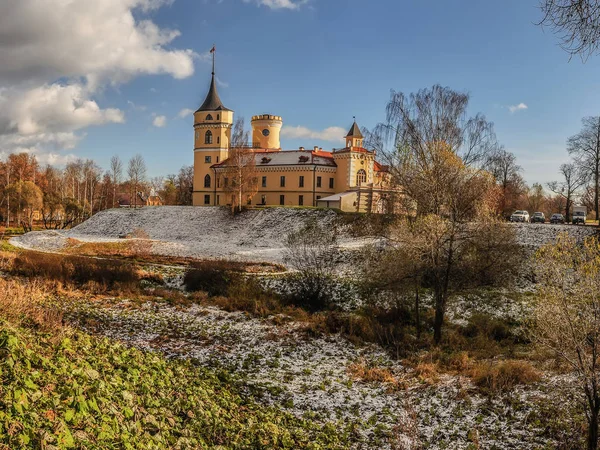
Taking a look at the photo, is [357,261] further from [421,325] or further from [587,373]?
[587,373]

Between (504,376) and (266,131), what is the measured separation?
55276mm

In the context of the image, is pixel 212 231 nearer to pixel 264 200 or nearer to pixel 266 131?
pixel 264 200

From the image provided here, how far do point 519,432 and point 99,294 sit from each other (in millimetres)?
18383

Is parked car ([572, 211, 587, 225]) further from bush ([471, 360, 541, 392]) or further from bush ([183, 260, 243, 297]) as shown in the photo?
bush ([471, 360, 541, 392])

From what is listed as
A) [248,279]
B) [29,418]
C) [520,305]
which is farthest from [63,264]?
[520,305]

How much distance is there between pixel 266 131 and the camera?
64125 millimetres

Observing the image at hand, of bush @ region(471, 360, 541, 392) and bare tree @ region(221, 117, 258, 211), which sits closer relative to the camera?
bush @ region(471, 360, 541, 392)

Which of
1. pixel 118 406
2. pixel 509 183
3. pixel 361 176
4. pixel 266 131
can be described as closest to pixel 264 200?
pixel 266 131

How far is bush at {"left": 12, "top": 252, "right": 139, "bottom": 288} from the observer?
23533 mm

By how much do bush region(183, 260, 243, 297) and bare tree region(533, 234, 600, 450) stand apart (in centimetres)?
1620

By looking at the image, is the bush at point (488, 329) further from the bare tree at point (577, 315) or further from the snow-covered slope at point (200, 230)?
the snow-covered slope at point (200, 230)

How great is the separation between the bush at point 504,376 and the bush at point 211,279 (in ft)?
44.2

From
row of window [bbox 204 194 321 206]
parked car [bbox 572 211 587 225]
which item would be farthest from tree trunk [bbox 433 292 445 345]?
row of window [bbox 204 194 321 206]

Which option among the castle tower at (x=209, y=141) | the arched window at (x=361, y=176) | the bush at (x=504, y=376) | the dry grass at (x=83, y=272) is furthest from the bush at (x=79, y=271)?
the castle tower at (x=209, y=141)
